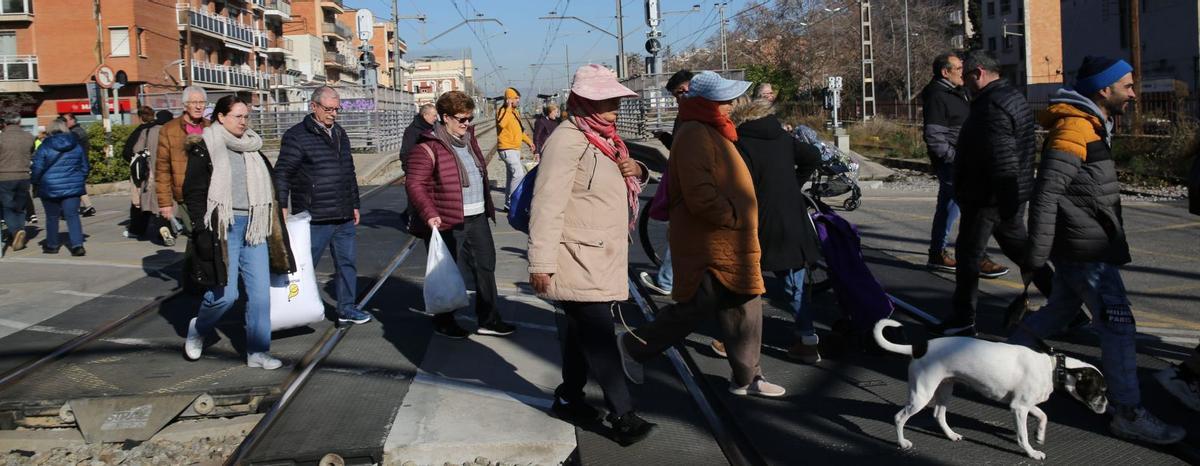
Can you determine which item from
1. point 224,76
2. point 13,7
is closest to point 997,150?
point 13,7

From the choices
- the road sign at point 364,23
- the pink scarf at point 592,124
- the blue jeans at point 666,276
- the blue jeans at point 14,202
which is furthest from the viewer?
the road sign at point 364,23

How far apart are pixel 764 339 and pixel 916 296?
6.30 feet

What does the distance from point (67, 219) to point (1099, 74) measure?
1138cm

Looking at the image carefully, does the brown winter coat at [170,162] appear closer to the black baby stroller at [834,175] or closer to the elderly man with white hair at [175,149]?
the elderly man with white hair at [175,149]

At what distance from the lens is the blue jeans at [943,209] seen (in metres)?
9.11

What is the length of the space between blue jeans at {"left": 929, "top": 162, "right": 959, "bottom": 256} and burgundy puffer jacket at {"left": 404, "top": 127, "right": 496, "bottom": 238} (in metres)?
4.26

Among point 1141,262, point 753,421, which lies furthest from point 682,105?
point 1141,262

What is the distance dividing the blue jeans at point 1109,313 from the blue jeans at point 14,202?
11821 mm

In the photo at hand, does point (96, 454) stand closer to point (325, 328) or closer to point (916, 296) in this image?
point (325, 328)

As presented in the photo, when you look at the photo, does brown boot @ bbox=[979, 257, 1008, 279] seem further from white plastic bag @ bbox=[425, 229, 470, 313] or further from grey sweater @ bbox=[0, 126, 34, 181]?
grey sweater @ bbox=[0, 126, 34, 181]

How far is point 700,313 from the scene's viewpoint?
5262 millimetres

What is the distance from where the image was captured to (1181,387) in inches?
209

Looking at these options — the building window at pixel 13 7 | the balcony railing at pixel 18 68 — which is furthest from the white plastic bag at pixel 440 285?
the building window at pixel 13 7

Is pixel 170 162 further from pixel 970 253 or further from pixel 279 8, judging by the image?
pixel 279 8
